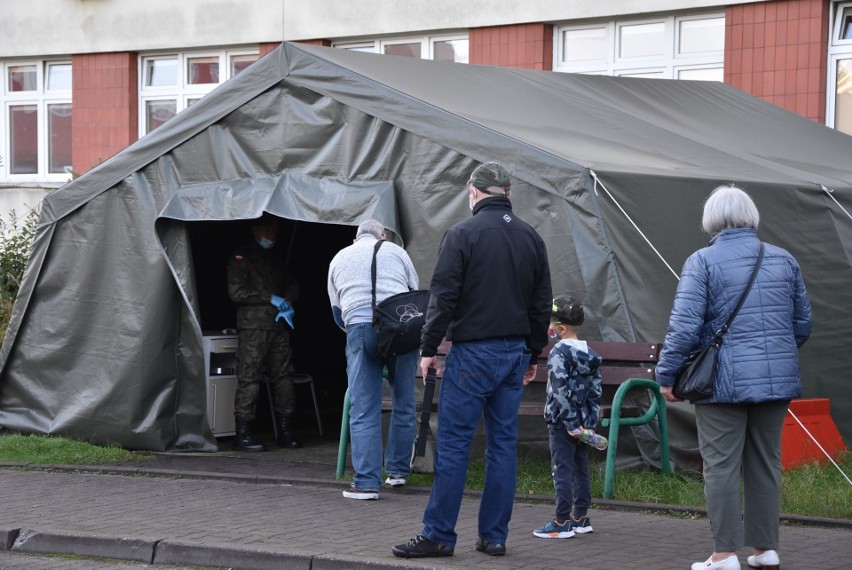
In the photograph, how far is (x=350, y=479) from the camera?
9.03 meters

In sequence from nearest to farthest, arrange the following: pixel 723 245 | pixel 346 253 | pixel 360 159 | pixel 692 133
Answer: pixel 723 245 < pixel 346 253 < pixel 360 159 < pixel 692 133

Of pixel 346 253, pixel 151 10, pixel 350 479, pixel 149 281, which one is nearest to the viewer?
pixel 346 253

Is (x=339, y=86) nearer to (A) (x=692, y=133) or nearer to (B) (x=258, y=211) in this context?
(B) (x=258, y=211)

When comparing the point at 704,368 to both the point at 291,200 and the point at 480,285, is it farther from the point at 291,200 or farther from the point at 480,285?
the point at 291,200

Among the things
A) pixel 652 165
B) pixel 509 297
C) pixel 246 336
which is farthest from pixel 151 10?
pixel 509 297

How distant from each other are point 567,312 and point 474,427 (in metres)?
1.08

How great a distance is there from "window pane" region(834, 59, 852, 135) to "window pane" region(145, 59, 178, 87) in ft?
31.0

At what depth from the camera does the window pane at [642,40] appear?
632 inches

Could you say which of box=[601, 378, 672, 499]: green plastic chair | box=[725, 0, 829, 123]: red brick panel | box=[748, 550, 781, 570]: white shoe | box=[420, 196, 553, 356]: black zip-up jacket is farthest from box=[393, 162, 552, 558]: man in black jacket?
box=[725, 0, 829, 123]: red brick panel

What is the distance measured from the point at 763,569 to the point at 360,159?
4.63 meters

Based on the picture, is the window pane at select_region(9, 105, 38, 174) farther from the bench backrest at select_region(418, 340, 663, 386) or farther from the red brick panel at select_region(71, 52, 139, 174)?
the bench backrest at select_region(418, 340, 663, 386)

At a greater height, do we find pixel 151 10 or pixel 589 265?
pixel 151 10

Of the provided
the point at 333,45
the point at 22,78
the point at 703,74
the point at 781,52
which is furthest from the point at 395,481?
the point at 22,78

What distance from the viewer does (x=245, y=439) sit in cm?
1074
